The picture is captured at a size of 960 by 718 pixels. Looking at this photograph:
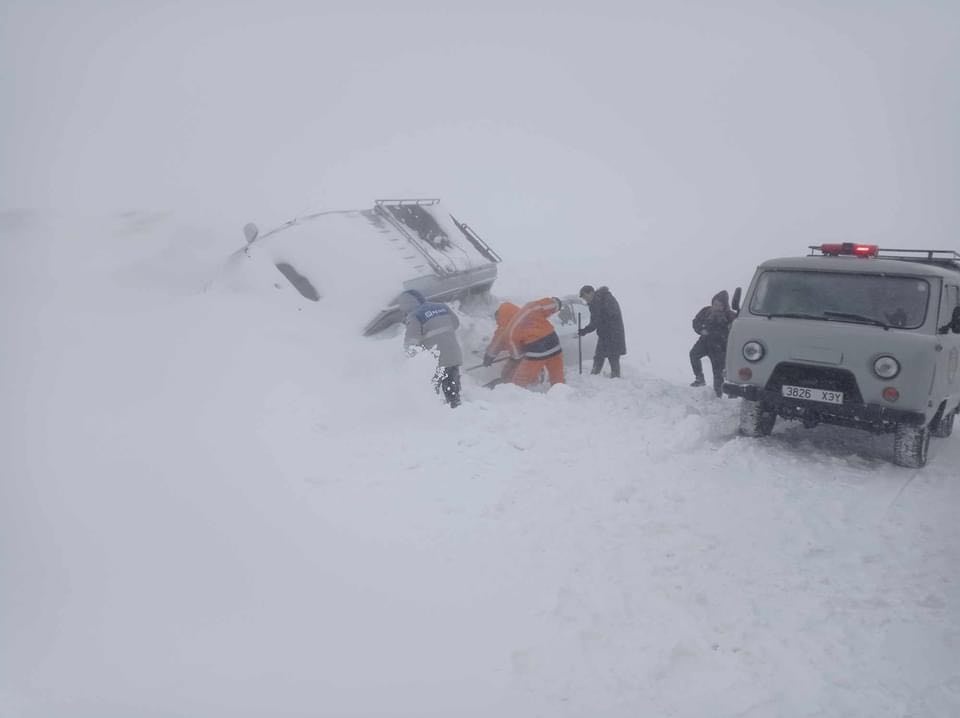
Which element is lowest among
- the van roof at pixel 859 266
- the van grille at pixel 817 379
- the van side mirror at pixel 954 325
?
the van grille at pixel 817 379

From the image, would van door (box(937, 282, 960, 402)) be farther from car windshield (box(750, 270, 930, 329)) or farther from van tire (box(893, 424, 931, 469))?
van tire (box(893, 424, 931, 469))

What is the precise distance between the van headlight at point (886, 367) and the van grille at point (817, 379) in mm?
194

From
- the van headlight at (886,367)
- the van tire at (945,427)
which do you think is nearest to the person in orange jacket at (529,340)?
the van headlight at (886,367)

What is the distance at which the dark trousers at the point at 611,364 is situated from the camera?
9.52 metres

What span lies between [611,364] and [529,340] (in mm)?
1949

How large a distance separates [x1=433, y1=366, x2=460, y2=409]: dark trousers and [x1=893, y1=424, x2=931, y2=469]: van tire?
4005mm

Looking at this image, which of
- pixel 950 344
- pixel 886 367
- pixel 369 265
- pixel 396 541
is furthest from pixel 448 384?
pixel 950 344

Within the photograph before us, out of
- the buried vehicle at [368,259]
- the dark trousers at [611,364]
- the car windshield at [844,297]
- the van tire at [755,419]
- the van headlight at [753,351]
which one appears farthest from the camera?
the dark trousers at [611,364]

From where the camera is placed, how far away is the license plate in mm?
6020

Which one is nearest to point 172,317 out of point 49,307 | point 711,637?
point 49,307

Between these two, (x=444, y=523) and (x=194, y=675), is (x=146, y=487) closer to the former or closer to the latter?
(x=194, y=675)

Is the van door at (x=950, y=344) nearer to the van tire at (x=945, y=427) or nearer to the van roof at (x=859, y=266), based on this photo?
the van roof at (x=859, y=266)

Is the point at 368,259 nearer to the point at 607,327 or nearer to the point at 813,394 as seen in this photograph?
the point at 607,327

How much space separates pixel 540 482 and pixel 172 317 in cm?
383
